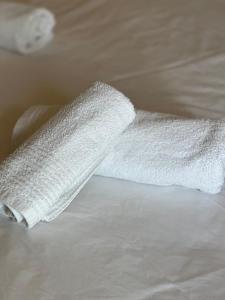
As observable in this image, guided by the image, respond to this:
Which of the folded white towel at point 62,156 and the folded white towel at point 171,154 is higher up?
the folded white towel at point 62,156

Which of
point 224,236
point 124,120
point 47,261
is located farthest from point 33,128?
point 224,236

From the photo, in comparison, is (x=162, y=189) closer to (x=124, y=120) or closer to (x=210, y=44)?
(x=124, y=120)

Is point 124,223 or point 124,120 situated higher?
point 124,120

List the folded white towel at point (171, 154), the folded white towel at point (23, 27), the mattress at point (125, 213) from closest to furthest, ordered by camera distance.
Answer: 1. the mattress at point (125, 213)
2. the folded white towel at point (171, 154)
3. the folded white towel at point (23, 27)

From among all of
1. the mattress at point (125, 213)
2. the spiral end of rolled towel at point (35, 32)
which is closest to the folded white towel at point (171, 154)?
the mattress at point (125, 213)

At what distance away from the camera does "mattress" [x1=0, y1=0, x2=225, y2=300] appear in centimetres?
78

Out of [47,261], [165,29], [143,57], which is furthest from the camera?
[165,29]

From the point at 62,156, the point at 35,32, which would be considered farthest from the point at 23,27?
the point at 62,156

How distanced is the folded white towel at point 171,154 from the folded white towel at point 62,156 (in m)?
0.03

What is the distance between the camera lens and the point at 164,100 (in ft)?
4.06

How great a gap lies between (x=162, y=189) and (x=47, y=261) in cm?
27

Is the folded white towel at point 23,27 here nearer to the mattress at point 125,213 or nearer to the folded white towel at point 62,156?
the mattress at point 125,213

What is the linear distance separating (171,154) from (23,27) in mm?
747

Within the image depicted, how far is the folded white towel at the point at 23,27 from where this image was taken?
1.48m
